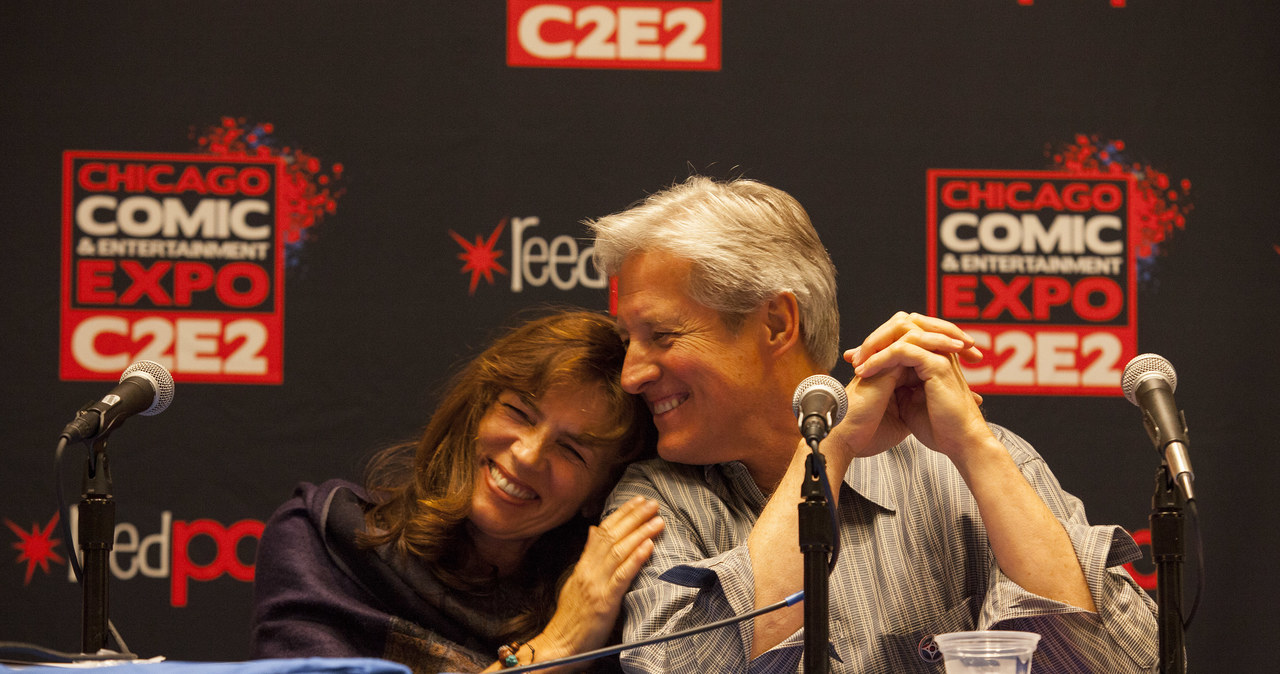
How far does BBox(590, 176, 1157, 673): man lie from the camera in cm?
186

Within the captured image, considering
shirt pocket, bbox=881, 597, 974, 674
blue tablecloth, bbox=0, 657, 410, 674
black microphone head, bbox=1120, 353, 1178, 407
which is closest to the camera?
blue tablecloth, bbox=0, 657, 410, 674

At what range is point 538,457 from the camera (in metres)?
2.27

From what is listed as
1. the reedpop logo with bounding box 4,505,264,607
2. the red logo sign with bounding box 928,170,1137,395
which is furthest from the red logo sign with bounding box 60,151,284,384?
the red logo sign with bounding box 928,170,1137,395

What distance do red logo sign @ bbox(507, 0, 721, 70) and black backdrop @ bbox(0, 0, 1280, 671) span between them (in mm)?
33

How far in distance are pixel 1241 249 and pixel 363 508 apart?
7.36 feet

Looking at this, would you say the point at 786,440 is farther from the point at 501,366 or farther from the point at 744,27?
the point at 744,27

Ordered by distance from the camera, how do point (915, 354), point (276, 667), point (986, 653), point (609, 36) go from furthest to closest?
1. point (609, 36)
2. point (915, 354)
3. point (986, 653)
4. point (276, 667)

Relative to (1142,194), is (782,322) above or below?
below

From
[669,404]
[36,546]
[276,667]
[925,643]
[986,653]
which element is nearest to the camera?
[276,667]

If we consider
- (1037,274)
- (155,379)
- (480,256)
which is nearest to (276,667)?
(155,379)

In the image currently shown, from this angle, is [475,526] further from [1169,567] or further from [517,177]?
[1169,567]

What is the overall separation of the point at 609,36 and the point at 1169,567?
1.91 meters

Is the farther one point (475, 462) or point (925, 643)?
point (475, 462)

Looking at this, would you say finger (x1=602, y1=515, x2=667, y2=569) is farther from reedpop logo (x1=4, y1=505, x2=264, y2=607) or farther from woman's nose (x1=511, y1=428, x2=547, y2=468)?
reedpop logo (x1=4, y1=505, x2=264, y2=607)
